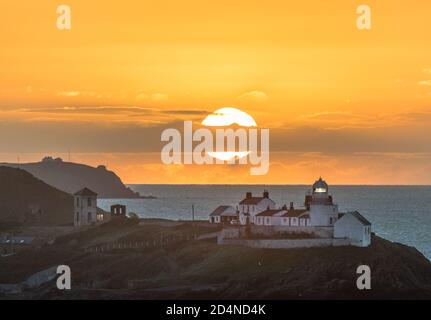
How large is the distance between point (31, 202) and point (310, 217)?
75302 mm

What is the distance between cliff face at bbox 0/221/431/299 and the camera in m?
110

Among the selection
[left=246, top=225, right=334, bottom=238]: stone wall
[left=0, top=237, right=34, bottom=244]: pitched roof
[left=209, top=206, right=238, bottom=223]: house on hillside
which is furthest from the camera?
[left=0, top=237, right=34, bottom=244]: pitched roof

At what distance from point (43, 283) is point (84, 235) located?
800 inches

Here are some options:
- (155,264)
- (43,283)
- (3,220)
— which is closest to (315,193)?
(155,264)

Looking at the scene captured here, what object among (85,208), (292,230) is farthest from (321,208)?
(85,208)

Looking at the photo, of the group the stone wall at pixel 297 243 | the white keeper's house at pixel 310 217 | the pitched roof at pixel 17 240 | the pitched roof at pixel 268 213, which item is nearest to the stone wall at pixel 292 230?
the white keeper's house at pixel 310 217

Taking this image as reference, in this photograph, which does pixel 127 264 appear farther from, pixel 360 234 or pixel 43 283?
pixel 360 234

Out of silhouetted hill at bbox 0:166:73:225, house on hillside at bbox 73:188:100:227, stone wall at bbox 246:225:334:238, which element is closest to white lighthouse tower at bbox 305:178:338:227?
stone wall at bbox 246:225:334:238

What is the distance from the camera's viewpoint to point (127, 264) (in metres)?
123

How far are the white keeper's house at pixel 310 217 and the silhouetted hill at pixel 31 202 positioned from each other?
150ft

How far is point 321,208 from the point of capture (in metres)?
122

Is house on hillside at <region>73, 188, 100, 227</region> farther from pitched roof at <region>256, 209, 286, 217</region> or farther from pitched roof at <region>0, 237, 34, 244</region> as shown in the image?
pitched roof at <region>256, 209, 286, 217</region>

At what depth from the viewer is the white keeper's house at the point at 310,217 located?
390 ft

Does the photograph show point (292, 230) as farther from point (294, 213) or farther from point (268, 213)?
point (268, 213)
